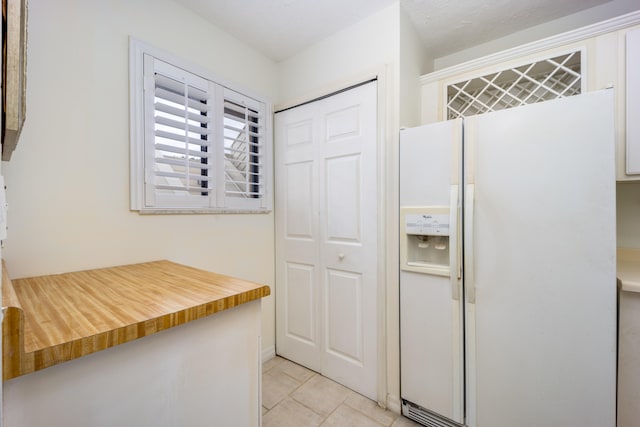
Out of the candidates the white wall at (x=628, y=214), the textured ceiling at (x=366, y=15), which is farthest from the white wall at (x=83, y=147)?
the white wall at (x=628, y=214)

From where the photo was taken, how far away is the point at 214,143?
5.92 ft

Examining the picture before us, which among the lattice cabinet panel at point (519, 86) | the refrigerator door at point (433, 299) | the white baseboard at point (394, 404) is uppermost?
the lattice cabinet panel at point (519, 86)

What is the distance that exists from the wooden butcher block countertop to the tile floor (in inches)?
41.5

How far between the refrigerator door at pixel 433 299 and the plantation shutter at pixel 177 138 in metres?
1.23

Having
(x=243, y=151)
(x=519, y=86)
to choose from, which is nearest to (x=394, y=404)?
(x=243, y=151)

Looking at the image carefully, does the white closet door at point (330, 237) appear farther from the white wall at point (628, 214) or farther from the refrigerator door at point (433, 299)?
the white wall at point (628, 214)

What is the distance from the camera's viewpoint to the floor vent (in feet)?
4.81

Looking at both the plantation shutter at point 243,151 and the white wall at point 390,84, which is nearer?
the white wall at point 390,84

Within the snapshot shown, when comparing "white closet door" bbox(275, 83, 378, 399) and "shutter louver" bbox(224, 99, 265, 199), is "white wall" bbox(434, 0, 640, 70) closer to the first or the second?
"white closet door" bbox(275, 83, 378, 399)

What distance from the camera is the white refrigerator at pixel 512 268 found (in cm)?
114

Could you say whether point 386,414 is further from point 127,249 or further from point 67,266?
point 67,266

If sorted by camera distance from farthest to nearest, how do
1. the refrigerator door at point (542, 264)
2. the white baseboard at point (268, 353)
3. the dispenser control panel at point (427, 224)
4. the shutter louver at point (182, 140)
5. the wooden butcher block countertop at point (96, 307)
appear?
the white baseboard at point (268, 353)
the shutter louver at point (182, 140)
the dispenser control panel at point (427, 224)
the refrigerator door at point (542, 264)
the wooden butcher block countertop at point (96, 307)

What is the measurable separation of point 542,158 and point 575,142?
0.12 metres

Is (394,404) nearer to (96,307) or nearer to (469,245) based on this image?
(469,245)
